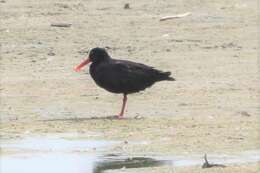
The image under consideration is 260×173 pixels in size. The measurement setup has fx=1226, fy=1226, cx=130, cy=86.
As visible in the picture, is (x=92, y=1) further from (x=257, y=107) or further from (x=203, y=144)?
(x=203, y=144)

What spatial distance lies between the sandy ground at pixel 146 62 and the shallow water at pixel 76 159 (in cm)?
30

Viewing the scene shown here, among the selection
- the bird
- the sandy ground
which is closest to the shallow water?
the sandy ground

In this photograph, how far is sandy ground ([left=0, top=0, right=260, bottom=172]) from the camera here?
12.1 m

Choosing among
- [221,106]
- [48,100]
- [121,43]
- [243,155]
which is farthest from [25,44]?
[243,155]

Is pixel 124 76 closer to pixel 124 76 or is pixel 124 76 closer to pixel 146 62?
pixel 124 76

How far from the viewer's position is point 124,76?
13398mm

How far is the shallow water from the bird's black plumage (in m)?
2.00

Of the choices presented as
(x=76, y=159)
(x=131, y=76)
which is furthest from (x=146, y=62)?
(x=76, y=159)

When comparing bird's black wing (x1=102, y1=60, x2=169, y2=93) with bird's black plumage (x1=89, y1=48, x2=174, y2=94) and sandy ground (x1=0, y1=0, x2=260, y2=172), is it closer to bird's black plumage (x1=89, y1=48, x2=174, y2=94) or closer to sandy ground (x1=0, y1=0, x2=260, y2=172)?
bird's black plumage (x1=89, y1=48, x2=174, y2=94)

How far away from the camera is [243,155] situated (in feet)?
35.1

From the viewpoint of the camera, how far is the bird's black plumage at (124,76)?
13.4 meters

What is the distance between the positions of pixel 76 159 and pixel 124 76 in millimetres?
2804

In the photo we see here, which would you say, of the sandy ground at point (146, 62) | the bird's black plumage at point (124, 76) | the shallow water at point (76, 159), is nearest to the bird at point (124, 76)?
the bird's black plumage at point (124, 76)

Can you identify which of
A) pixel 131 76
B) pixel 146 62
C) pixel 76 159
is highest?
pixel 76 159
